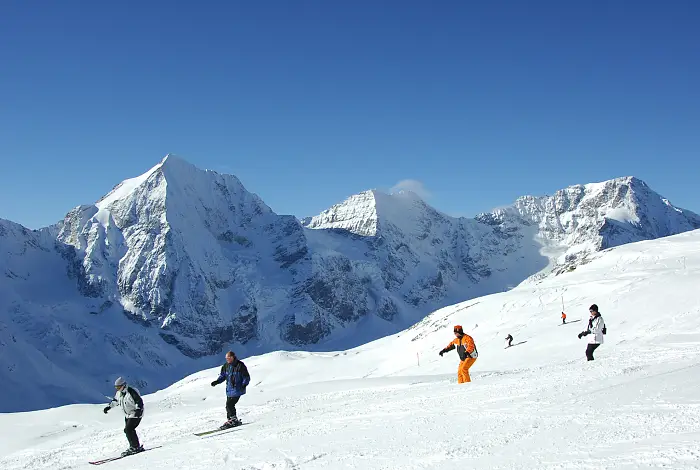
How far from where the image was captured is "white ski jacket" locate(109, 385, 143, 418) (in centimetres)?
1219

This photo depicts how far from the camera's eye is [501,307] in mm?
48562

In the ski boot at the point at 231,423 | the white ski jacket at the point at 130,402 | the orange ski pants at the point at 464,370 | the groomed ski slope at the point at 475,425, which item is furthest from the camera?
the orange ski pants at the point at 464,370

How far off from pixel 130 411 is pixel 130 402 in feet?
0.60

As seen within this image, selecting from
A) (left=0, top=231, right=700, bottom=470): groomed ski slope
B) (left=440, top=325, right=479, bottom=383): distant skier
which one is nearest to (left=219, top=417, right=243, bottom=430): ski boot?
(left=0, top=231, right=700, bottom=470): groomed ski slope

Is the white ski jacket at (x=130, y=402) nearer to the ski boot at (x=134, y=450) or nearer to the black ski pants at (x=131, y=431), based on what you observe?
the black ski pants at (x=131, y=431)

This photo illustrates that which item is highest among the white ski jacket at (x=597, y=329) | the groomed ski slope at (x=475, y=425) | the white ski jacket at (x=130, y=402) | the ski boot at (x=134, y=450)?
the white ski jacket at (x=130, y=402)

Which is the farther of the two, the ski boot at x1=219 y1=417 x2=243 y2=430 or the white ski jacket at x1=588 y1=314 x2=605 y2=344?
the white ski jacket at x1=588 y1=314 x2=605 y2=344

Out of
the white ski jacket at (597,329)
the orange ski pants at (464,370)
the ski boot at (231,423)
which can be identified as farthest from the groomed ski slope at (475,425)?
the white ski jacket at (597,329)

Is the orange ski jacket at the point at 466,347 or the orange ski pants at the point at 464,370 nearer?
the orange ski jacket at the point at 466,347

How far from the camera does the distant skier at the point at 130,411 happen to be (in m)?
12.1

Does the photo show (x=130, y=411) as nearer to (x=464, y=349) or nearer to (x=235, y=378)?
(x=235, y=378)

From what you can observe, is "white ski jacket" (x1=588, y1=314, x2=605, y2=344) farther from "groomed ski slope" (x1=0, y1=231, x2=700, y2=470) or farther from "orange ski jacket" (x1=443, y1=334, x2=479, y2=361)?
"orange ski jacket" (x1=443, y1=334, x2=479, y2=361)

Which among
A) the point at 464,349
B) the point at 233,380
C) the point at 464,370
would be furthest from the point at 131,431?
the point at 464,370

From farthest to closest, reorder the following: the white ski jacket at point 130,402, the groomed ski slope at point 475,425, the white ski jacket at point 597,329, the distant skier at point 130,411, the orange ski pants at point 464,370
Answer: the white ski jacket at point 597,329 < the orange ski pants at point 464,370 < the white ski jacket at point 130,402 < the distant skier at point 130,411 < the groomed ski slope at point 475,425
